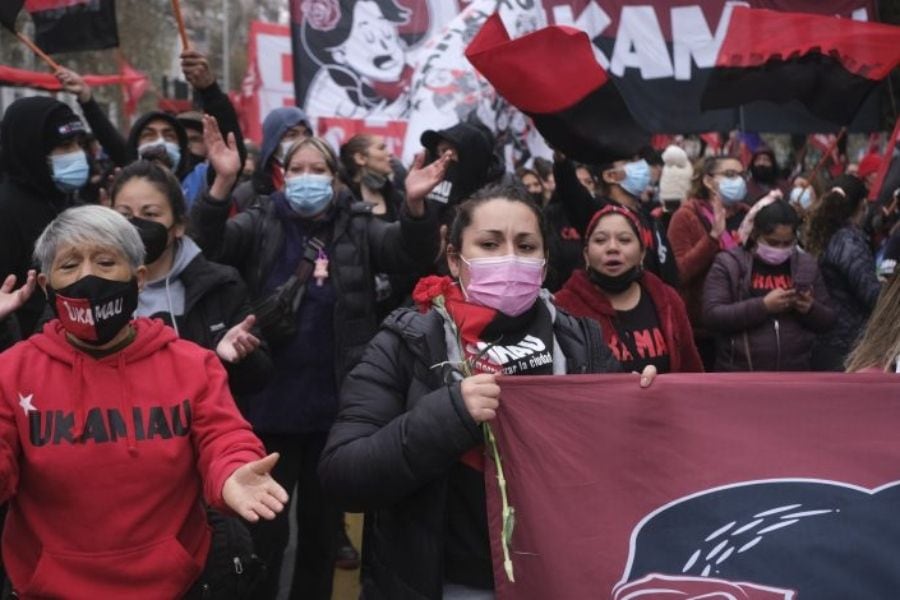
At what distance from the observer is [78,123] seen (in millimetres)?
5117

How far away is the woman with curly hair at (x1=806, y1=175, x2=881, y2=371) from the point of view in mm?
6641

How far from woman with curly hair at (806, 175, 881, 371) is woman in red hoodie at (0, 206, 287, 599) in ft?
14.3

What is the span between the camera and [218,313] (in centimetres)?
400

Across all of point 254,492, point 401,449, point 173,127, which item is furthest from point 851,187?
point 254,492

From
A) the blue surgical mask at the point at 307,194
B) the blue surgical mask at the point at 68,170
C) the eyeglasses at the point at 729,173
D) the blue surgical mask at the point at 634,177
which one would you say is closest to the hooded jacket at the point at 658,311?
the blue surgical mask at the point at 307,194

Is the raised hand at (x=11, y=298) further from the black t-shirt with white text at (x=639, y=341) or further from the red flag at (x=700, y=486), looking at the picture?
the black t-shirt with white text at (x=639, y=341)

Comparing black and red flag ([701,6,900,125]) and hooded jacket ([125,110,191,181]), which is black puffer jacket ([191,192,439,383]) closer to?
hooded jacket ([125,110,191,181])

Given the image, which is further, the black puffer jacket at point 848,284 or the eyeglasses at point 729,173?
the eyeglasses at point 729,173

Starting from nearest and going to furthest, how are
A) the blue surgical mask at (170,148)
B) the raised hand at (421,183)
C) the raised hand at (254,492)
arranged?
the raised hand at (254,492) < the raised hand at (421,183) < the blue surgical mask at (170,148)

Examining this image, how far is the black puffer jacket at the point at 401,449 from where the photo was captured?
279 centimetres

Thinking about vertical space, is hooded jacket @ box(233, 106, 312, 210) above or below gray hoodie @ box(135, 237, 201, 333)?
above

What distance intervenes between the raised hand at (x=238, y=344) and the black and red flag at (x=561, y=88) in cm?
155

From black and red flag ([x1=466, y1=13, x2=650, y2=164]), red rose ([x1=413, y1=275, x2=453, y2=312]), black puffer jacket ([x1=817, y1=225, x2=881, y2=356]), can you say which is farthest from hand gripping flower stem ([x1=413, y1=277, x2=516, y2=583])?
black puffer jacket ([x1=817, y1=225, x2=881, y2=356])

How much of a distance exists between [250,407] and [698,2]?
555 cm
